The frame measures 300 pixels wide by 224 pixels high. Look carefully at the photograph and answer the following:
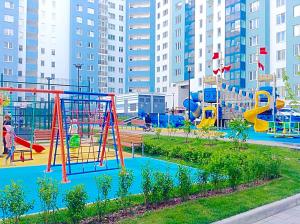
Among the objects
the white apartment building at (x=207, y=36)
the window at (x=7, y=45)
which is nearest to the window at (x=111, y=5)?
the window at (x=7, y=45)

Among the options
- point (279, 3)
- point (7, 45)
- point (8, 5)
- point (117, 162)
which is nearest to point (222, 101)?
point (279, 3)

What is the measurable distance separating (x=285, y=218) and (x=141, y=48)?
82.1m

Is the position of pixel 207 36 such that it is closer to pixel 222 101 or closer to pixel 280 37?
pixel 280 37

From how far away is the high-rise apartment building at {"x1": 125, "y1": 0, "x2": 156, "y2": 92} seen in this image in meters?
86.3

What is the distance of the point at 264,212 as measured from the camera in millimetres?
7148

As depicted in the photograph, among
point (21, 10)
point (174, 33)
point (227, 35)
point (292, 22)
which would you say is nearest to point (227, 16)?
point (227, 35)

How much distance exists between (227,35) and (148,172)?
53.5m

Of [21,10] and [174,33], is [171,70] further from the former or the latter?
[21,10]

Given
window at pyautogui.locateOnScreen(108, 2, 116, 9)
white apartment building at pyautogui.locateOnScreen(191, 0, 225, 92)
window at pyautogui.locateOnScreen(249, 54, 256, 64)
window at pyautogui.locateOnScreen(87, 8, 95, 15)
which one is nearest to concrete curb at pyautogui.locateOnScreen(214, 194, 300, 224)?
→ window at pyautogui.locateOnScreen(249, 54, 256, 64)

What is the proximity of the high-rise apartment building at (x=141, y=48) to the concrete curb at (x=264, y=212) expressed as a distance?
77655 millimetres

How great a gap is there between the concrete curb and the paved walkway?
97 millimetres

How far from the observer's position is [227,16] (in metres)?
57.5

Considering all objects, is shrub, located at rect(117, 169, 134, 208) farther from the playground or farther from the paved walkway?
the paved walkway

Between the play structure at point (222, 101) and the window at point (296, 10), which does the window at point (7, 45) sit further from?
the window at point (296, 10)
